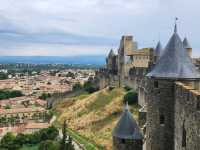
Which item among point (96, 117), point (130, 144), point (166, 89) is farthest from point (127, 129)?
point (96, 117)

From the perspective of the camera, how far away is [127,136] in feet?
77.2

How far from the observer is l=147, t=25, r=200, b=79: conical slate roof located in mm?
20795

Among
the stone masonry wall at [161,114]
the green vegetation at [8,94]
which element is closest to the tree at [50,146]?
the stone masonry wall at [161,114]

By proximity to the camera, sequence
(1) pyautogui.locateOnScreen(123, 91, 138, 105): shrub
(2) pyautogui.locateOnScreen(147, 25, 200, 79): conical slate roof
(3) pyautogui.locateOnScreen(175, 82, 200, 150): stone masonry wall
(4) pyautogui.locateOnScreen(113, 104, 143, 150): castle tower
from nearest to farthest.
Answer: (3) pyautogui.locateOnScreen(175, 82, 200, 150): stone masonry wall < (2) pyautogui.locateOnScreen(147, 25, 200, 79): conical slate roof < (4) pyautogui.locateOnScreen(113, 104, 143, 150): castle tower < (1) pyautogui.locateOnScreen(123, 91, 138, 105): shrub

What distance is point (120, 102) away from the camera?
196ft

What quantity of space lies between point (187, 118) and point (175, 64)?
3.82 meters

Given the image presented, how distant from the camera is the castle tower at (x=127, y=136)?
23453 mm

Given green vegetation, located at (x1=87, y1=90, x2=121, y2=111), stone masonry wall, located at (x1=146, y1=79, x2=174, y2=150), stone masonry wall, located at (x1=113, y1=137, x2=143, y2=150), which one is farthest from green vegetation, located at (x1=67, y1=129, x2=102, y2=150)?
stone masonry wall, located at (x1=146, y1=79, x2=174, y2=150)

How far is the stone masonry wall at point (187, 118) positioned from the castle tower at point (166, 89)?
0.82 m

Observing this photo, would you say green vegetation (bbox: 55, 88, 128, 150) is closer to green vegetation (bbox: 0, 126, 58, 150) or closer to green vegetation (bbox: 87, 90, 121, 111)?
green vegetation (bbox: 87, 90, 121, 111)

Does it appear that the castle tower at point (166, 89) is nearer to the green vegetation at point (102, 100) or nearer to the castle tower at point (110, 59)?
the green vegetation at point (102, 100)

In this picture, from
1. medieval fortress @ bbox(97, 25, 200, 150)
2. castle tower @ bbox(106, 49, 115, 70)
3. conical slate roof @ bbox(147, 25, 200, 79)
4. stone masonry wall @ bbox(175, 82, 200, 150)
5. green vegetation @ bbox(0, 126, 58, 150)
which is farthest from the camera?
castle tower @ bbox(106, 49, 115, 70)

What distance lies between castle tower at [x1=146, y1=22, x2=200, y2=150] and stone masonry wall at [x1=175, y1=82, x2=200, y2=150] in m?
0.82

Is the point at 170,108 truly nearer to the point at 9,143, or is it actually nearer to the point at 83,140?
the point at 83,140
